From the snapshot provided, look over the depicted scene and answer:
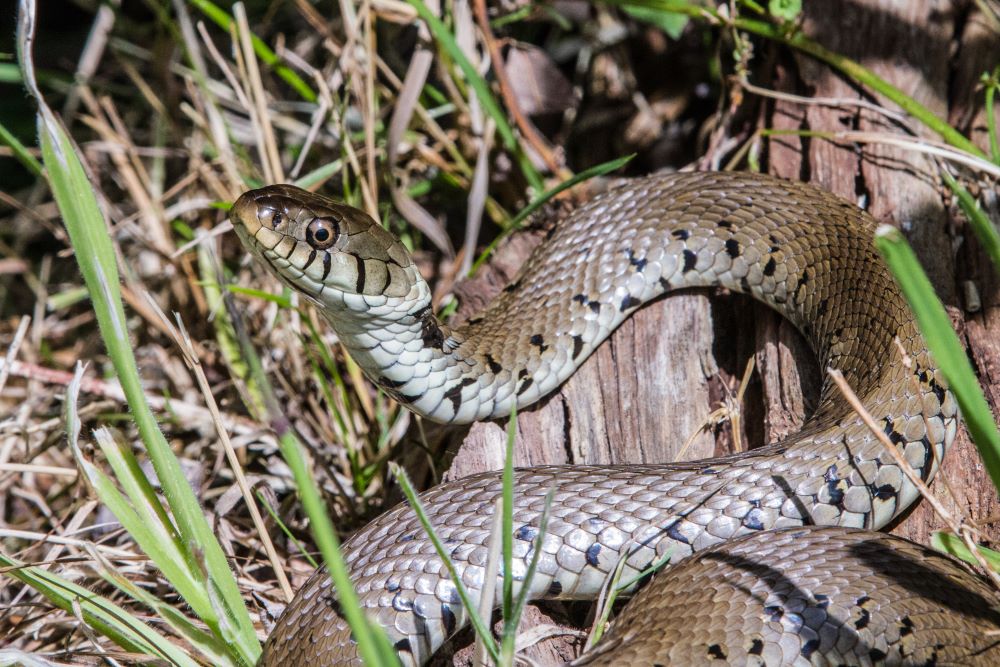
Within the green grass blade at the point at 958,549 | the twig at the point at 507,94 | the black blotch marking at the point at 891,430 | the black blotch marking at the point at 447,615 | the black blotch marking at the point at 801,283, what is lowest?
the black blotch marking at the point at 447,615

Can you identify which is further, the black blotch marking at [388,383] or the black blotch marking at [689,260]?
the black blotch marking at [689,260]

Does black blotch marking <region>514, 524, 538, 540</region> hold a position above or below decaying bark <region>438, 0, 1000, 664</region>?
below

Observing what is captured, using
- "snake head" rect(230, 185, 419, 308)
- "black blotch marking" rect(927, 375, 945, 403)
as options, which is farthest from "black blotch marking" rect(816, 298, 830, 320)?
"snake head" rect(230, 185, 419, 308)

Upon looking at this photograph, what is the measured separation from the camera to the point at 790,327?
324 centimetres

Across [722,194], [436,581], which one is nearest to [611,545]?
[436,581]

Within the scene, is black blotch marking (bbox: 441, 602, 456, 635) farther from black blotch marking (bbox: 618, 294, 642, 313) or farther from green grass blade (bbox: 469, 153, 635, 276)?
green grass blade (bbox: 469, 153, 635, 276)

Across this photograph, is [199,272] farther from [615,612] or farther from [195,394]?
[615,612]

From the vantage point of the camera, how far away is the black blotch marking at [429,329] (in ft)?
10.2

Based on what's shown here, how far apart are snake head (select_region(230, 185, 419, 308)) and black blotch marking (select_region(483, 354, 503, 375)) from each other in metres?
0.42

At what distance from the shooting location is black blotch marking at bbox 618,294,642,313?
3414 millimetres

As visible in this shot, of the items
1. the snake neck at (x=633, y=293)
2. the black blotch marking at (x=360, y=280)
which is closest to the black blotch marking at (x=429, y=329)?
the snake neck at (x=633, y=293)

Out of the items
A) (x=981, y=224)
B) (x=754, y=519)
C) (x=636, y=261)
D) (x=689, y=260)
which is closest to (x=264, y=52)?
(x=636, y=261)

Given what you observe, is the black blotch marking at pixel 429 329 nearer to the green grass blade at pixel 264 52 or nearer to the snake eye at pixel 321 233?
the snake eye at pixel 321 233

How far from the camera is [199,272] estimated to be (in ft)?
14.2
